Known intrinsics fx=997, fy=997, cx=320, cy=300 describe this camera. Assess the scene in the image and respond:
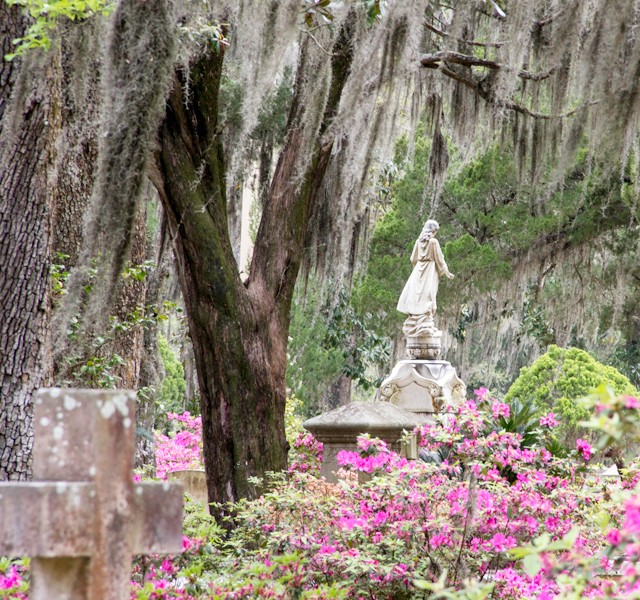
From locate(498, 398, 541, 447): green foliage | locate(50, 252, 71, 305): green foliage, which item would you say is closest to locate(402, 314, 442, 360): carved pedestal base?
locate(498, 398, 541, 447): green foliage

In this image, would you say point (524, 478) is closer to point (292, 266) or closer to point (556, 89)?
point (292, 266)

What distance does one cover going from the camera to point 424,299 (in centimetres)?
1245

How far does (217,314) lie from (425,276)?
6.71m

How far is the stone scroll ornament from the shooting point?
40.5 ft

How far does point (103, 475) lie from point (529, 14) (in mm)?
4655

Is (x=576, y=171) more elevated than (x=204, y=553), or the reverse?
(x=576, y=171)

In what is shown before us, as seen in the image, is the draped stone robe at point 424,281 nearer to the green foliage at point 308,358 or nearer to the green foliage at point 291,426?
the green foliage at point 291,426

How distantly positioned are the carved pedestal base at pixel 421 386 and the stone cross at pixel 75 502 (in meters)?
9.04

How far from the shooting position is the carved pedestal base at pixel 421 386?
37.7ft

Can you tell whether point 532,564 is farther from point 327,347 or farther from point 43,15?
point 327,347

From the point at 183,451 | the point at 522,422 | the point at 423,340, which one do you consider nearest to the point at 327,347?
the point at 423,340

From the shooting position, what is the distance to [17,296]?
5070 mm

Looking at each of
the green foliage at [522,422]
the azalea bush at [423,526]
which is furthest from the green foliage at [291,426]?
the azalea bush at [423,526]

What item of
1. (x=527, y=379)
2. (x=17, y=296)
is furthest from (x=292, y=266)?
(x=527, y=379)
